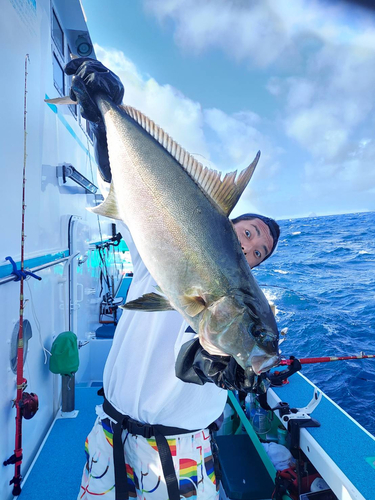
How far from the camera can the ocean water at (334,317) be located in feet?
22.8

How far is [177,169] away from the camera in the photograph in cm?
135

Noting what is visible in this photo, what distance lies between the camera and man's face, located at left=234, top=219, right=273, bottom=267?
1.90 metres

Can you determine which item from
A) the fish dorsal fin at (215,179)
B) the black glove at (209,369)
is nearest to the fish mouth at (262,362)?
the black glove at (209,369)

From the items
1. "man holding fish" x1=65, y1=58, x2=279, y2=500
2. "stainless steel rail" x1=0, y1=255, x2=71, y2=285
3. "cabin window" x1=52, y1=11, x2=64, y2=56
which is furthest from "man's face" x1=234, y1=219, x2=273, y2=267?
"cabin window" x1=52, y1=11, x2=64, y2=56

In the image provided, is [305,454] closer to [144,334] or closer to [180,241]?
[144,334]

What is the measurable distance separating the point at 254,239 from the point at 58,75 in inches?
164

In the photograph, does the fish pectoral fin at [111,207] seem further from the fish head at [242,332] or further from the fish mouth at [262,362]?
the fish mouth at [262,362]

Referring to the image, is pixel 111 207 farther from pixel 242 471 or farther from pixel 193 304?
pixel 242 471

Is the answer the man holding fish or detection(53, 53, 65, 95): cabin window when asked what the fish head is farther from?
detection(53, 53, 65, 95): cabin window

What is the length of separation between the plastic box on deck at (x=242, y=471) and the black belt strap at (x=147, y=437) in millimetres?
1675

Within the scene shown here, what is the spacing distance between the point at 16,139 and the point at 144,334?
197 cm

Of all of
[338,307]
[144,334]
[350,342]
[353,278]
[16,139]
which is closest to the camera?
[144,334]

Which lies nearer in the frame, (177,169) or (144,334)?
(177,169)

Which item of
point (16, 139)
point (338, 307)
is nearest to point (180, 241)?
point (16, 139)
